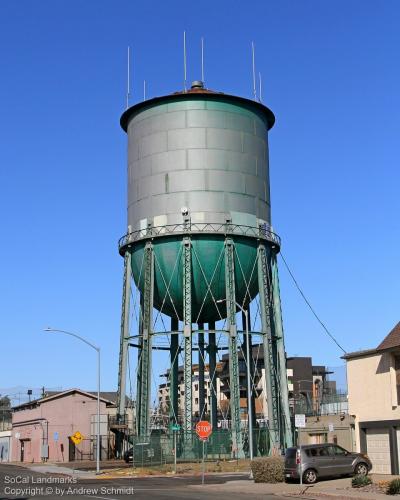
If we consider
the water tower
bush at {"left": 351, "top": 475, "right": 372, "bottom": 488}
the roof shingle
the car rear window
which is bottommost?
bush at {"left": 351, "top": 475, "right": 372, "bottom": 488}

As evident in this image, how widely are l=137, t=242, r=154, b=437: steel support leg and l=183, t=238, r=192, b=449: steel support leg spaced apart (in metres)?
2.09

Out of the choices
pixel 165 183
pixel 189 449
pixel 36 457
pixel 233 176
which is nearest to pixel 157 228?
Answer: pixel 165 183

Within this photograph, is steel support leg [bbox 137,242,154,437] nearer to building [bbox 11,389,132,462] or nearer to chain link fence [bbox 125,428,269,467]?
chain link fence [bbox 125,428,269,467]

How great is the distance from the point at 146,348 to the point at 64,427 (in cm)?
2953

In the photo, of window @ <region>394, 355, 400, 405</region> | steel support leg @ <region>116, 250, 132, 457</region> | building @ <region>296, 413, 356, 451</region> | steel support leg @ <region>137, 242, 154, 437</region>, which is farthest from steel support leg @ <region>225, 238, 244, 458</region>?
window @ <region>394, 355, 400, 405</region>

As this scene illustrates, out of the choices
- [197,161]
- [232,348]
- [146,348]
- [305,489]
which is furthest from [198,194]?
[305,489]

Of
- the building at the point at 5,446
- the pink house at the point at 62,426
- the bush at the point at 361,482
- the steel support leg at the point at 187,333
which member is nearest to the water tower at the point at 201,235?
the steel support leg at the point at 187,333

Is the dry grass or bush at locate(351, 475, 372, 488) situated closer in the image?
bush at locate(351, 475, 372, 488)

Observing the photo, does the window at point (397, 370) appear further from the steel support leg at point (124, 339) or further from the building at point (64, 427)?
the building at point (64, 427)

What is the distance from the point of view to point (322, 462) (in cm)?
3181

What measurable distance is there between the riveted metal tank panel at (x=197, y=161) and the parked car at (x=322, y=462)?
54.6 ft

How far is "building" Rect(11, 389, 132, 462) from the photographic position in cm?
6894

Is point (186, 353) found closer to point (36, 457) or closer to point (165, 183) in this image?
point (165, 183)

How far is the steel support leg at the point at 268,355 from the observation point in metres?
43.7
